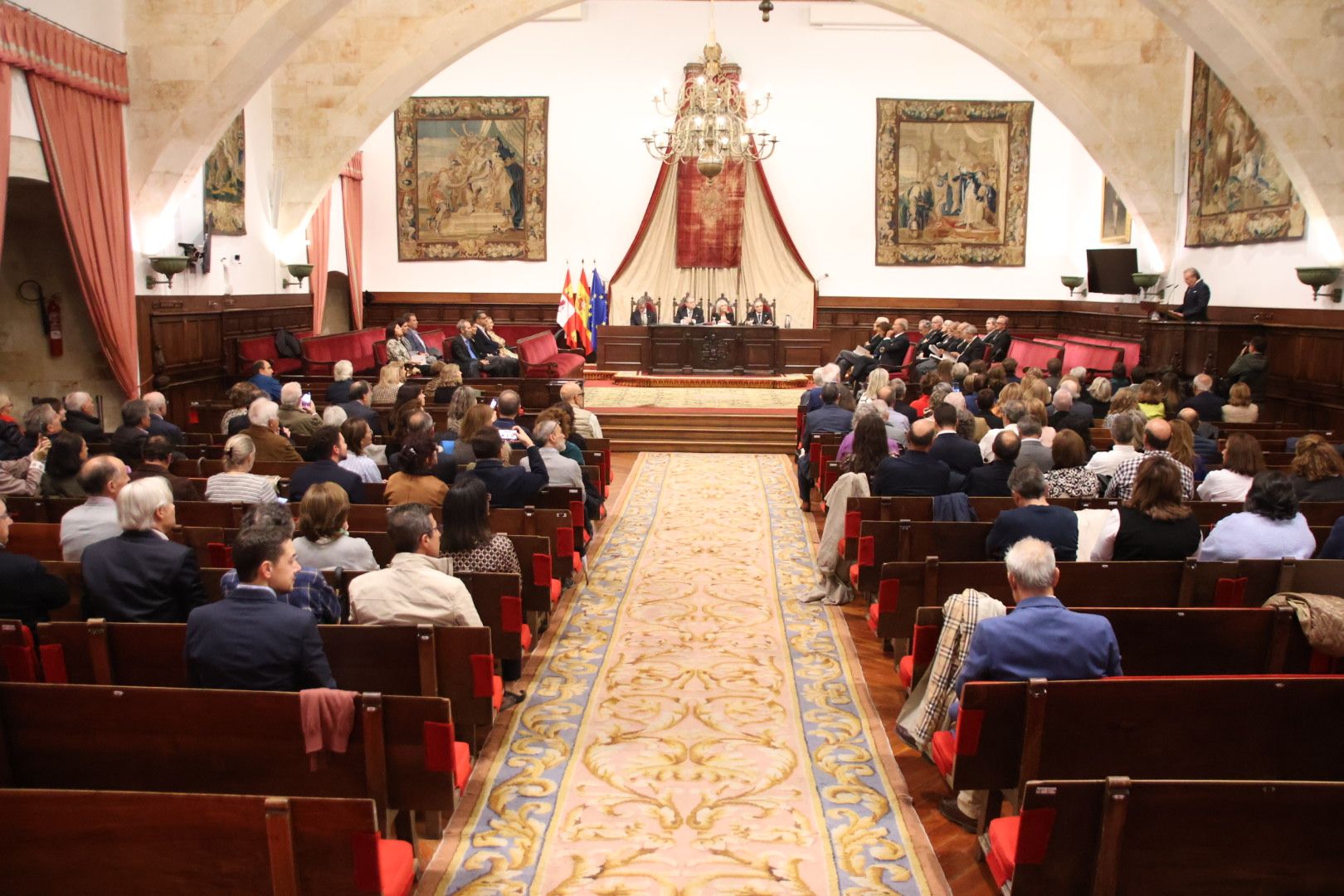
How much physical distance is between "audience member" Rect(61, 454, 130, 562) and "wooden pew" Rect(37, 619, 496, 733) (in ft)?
3.56

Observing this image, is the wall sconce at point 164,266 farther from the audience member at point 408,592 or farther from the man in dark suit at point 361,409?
the audience member at point 408,592

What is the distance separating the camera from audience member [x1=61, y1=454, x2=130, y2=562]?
175 inches

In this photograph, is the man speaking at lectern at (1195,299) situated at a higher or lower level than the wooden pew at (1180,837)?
higher

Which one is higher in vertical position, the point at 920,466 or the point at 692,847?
the point at 920,466

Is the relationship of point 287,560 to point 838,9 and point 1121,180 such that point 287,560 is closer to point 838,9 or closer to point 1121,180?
point 1121,180

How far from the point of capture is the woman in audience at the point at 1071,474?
18.9ft

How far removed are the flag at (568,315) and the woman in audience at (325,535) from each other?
13.1 m

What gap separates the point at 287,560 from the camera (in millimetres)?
3240

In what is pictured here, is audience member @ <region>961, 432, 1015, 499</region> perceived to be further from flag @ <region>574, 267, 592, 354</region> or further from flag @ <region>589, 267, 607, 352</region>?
flag @ <region>589, 267, 607, 352</region>

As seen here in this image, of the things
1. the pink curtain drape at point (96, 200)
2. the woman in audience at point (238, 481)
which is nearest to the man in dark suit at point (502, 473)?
the woman in audience at point (238, 481)

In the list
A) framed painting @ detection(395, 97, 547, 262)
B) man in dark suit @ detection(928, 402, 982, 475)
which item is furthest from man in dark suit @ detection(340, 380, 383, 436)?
framed painting @ detection(395, 97, 547, 262)

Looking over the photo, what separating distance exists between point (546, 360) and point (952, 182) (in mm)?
7760

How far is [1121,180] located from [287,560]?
12.5 metres

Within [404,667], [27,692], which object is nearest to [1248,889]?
[404,667]
